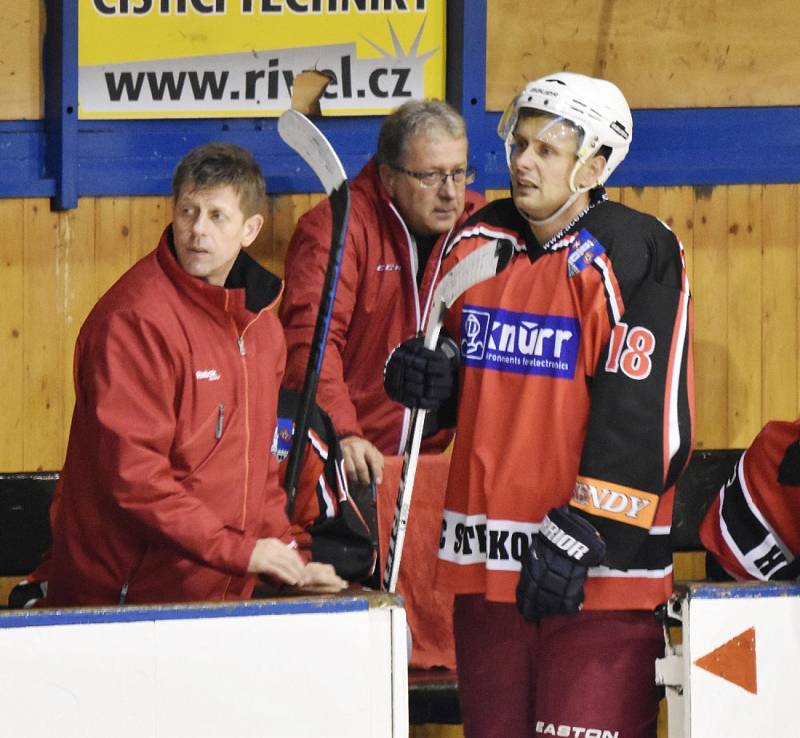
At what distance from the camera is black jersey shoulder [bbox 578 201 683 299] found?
2.85 meters

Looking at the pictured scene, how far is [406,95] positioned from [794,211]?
1.17m

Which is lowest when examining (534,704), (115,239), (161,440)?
(534,704)

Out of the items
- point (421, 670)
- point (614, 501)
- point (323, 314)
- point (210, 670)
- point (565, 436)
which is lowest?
point (210, 670)

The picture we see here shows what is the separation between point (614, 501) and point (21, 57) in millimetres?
2491

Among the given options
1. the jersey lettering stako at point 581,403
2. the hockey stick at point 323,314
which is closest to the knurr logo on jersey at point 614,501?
the jersey lettering stako at point 581,403

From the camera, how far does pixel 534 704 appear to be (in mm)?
2943

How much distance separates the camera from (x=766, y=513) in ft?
9.58

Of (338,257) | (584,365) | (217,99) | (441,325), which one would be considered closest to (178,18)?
(217,99)

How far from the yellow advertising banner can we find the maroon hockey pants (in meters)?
2.14

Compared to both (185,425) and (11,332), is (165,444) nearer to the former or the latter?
(185,425)

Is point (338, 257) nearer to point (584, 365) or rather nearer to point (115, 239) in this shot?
point (584, 365)

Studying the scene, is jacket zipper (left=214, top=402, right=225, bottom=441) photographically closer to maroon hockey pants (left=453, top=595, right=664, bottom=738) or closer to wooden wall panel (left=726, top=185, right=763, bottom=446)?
maroon hockey pants (left=453, top=595, right=664, bottom=738)

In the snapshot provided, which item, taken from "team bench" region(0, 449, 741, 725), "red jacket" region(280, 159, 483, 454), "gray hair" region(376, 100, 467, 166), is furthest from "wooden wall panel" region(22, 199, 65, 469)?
"gray hair" region(376, 100, 467, 166)

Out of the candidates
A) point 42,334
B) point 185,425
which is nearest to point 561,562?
point 185,425
